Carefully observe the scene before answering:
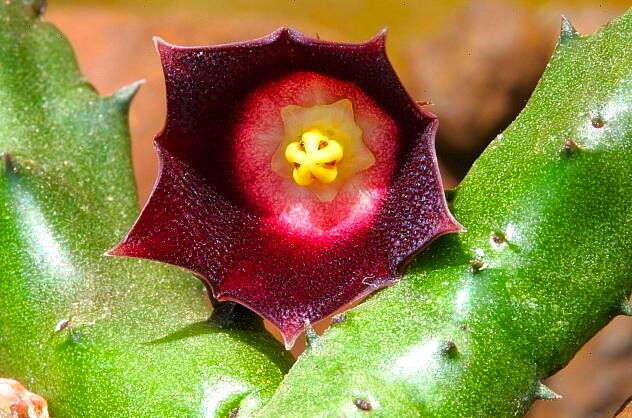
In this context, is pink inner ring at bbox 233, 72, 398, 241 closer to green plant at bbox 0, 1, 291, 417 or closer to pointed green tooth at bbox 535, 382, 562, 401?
green plant at bbox 0, 1, 291, 417

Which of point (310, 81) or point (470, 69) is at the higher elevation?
point (310, 81)

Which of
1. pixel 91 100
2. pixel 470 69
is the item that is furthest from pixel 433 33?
pixel 91 100

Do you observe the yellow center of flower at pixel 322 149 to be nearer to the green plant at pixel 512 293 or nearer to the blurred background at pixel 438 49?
the green plant at pixel 512 293

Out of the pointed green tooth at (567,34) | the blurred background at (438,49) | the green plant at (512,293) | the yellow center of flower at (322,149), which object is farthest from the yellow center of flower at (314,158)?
the blurred background at (438,49)

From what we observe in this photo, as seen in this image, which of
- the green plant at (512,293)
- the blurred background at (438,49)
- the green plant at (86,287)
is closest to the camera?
the green plant at (512,293)

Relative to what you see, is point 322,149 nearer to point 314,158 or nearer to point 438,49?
point 314,158

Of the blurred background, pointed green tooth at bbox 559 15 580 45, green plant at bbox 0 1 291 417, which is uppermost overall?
pointed green tooth at bbox 559 15 580 45

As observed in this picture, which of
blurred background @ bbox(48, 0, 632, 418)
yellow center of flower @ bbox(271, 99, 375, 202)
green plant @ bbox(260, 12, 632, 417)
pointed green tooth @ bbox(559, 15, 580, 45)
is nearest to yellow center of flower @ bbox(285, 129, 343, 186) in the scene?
yellow center of flower @ bbox(271, 99, 375, 202)

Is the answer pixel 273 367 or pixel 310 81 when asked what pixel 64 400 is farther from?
pixel 310 81
